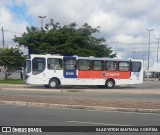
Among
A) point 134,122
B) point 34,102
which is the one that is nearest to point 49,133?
point 134,122

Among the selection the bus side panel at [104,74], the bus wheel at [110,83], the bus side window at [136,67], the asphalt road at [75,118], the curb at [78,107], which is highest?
the bus side window at [136,67]

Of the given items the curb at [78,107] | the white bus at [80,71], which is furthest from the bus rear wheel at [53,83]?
the curb at [78,107]

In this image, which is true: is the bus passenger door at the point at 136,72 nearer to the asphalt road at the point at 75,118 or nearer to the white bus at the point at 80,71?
the white bus at the point at 80,71

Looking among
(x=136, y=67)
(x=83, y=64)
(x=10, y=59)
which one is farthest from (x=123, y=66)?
(x=10, y=59)

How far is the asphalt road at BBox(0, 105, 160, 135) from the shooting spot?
1283 cm

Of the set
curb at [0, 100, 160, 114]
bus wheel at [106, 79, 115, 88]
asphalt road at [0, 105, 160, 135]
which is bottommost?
asphalt road at [0, 105, 160, 135]

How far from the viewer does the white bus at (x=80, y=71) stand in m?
34.8

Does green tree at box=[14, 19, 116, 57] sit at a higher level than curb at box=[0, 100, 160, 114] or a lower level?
higher

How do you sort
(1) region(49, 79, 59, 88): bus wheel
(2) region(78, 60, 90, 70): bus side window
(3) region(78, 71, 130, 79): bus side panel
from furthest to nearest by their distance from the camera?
(3) region(78, 71, 130, 79): bus side panel < (2) region(78, 60, 90, 70): bus side window < (1) region(49, 79, 59, 88): bus wheel

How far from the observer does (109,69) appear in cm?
3728

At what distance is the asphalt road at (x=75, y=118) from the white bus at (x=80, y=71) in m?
18.4

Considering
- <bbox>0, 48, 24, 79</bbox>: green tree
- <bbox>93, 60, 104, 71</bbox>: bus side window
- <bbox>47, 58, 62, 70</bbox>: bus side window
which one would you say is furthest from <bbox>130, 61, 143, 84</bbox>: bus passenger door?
<bbox>0, 48, 24, 79</bbox>: green tree

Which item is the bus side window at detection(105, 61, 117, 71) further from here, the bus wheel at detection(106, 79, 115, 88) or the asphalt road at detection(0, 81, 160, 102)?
the asphalt road at detection(0, 81, 160, 102)

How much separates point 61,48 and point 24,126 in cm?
3596
